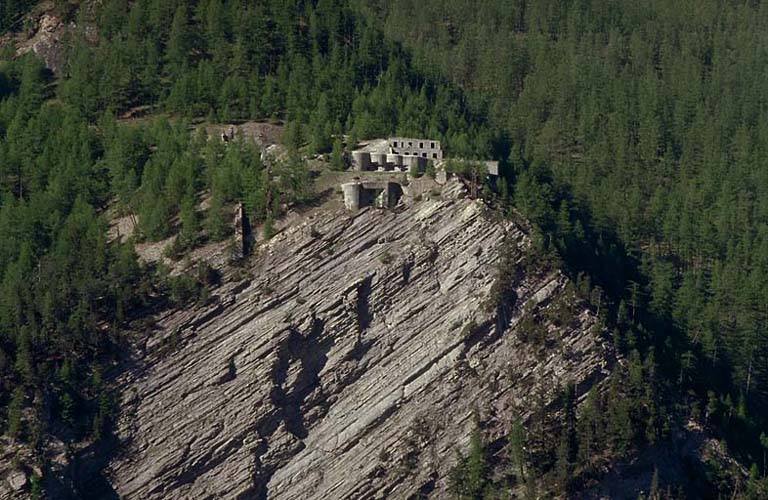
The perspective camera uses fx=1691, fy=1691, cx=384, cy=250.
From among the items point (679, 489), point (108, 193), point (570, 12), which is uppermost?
point (108, 193)

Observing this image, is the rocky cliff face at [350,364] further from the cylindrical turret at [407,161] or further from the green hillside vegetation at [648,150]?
the cylindrical turret at [407,161]

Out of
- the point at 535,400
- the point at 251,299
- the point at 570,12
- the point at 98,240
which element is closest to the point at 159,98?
the point at 98,240

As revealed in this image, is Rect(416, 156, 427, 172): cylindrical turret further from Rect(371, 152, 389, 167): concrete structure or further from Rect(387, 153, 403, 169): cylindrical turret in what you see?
Rect(371, 152, 389, 167): concrete structure

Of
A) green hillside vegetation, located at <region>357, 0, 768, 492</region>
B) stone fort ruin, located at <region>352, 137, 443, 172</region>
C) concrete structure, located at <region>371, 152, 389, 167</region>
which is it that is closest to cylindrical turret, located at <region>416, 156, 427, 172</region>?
stone fort ruin, located at <region>352, 137, 443, 172</region>

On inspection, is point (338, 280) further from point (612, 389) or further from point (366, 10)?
point (366, 10)

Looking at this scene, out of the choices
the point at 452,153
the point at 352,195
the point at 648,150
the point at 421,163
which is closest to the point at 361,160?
the point at 421,163
